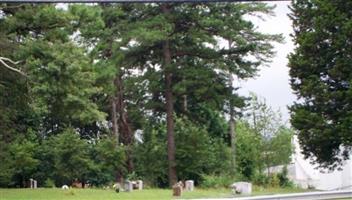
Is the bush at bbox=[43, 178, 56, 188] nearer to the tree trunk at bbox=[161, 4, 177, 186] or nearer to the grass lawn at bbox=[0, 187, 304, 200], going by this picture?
the tree trunk at bbox=[161, 4, 177, 186]

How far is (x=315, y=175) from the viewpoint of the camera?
4416cm

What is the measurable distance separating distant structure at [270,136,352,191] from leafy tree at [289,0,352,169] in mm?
4501

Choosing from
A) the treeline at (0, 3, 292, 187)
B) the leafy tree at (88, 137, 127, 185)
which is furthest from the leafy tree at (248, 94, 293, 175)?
the leafy tree at (88, 137, 127, 185)

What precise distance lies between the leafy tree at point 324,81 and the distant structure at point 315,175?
450 cm

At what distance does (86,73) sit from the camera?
66.4 feet

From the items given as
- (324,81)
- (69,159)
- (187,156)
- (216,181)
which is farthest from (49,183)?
(324,81)

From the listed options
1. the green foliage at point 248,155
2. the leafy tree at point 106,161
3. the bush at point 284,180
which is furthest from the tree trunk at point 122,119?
the bush at point 284,180

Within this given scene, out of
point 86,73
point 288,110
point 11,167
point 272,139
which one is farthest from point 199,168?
point 86,73

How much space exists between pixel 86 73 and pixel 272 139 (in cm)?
2047

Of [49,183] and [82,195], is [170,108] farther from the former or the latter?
[82,195]

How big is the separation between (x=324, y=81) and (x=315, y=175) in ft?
48.4

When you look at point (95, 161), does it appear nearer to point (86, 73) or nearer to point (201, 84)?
point (201, 84)

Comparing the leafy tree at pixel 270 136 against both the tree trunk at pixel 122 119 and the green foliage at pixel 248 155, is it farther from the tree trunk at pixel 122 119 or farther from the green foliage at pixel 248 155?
the tree trunk at pixel 122 119

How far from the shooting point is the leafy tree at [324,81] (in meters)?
29.9
